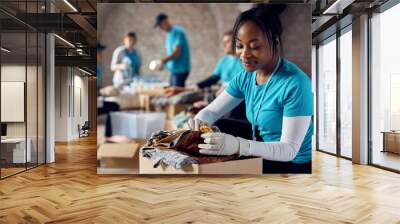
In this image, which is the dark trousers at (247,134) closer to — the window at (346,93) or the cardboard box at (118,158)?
the cardboard box at (118,158)

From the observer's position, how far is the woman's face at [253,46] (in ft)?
18.5

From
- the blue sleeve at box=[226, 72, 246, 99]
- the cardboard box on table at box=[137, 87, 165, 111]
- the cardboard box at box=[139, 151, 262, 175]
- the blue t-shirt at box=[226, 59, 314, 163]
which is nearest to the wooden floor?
the cardboard box at box=[139, 151, 262, 175]

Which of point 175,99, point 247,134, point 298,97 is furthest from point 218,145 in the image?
point 298,97

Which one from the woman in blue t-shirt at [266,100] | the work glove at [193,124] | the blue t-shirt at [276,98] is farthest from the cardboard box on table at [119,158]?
the blue t-shirt at [276,98]

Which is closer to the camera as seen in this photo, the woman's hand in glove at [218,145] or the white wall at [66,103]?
the woman's hand in glove at [218,145]

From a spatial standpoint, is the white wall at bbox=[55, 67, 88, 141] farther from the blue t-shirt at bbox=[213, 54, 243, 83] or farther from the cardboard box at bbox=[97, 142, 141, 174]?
the blue t-shirt at bbox=[213, 54, 243, 83]

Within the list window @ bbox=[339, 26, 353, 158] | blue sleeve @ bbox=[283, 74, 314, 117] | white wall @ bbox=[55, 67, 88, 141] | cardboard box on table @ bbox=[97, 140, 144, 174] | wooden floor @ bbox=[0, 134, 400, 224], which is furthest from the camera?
white wall @ bbox=[55, 67, 88, 141]

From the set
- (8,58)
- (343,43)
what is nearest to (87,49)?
(8,58)

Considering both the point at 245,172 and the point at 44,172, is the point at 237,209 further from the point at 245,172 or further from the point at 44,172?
the point at 44,172

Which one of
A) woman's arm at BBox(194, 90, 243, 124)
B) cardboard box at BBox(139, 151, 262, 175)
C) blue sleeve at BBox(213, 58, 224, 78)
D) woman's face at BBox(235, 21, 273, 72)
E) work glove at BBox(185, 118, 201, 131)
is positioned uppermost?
woman's face at BBox(235, 21, 273, 72)

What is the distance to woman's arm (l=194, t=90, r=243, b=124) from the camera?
5.75 meters

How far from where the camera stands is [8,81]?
5.97m

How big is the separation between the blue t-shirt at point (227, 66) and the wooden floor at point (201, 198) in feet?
5.09

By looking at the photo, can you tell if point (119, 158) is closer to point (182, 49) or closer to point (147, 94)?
point (147, 94)
